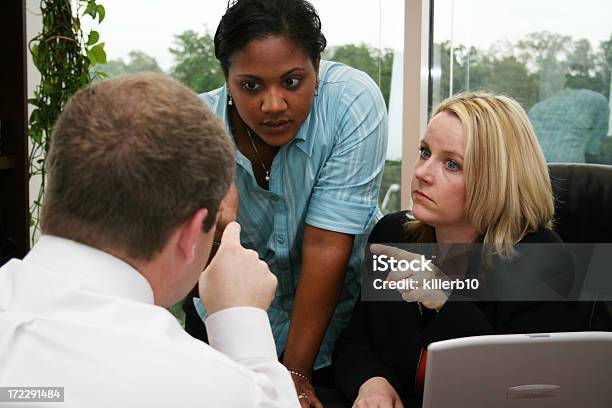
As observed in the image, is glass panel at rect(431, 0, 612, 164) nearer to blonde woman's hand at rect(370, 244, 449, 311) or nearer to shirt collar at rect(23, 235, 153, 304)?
blonde woman's hand at rect(370, 244, 449, 311)

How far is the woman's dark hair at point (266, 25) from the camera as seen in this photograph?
1563mm

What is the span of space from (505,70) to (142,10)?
5.19 feet

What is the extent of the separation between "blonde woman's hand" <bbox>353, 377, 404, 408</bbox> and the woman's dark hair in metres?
0.74

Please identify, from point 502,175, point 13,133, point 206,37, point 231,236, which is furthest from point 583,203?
point 206,37

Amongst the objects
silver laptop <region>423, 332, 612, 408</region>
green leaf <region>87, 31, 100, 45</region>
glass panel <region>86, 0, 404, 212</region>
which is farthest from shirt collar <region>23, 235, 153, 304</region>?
glass panel <region>86, 0, 404, 212</region>

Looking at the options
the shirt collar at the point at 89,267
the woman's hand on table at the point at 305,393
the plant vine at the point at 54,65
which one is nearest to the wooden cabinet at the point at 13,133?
the plant vine at the point at 54,65

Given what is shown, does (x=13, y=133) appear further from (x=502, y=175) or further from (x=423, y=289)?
(x=502, y=175)

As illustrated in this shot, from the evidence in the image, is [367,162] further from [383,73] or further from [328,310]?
[383,73]

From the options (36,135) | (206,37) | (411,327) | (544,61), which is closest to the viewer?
(411,327)

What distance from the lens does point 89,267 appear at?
825mm

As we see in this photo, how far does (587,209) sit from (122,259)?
133 cm

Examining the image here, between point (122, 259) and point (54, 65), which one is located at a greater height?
point (54, 65)

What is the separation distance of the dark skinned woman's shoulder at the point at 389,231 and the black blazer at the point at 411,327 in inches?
6.7

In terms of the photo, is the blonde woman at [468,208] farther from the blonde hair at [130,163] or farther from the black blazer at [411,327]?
the blonde hair at [130,163]
